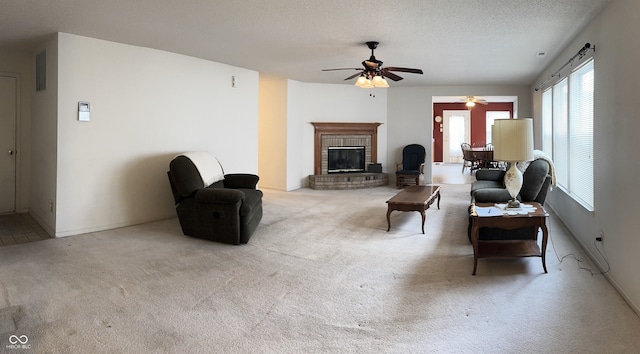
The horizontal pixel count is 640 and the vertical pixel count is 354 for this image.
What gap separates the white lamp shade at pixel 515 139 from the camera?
3443mm

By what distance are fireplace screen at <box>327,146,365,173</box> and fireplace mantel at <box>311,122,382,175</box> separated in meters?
0.25

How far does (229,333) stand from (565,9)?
3771 millimetres

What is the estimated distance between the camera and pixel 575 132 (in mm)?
4562

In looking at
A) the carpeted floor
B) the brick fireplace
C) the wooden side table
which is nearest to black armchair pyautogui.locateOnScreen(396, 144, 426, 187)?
the brick fireplace

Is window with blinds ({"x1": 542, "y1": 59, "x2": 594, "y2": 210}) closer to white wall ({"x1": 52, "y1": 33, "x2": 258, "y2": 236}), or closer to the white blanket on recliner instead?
the white blanket on recliner

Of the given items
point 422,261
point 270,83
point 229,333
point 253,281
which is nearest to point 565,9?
point 422,261

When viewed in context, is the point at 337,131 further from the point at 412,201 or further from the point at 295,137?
the point at 412,201

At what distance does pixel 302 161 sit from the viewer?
8398mm

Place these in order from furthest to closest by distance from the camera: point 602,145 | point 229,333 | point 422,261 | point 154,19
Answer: point 154,19 < point 422,261 < point 602,145 < point 229,333

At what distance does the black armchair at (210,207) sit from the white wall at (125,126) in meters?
0.86

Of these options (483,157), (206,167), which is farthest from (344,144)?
(206,167)

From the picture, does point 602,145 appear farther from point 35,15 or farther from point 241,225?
point 35,15

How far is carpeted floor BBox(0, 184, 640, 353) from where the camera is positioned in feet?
7.13

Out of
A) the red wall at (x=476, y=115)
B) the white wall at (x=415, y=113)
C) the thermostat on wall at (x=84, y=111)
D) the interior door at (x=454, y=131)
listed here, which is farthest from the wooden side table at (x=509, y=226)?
the interior door at (x=454, y=131)
